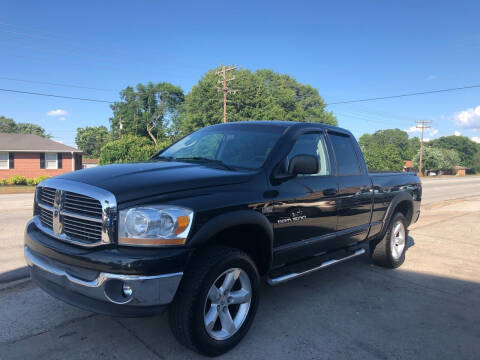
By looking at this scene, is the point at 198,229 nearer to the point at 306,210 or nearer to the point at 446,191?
the point at 306,210

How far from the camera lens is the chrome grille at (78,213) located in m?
2.60

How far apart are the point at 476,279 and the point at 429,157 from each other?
241 ft

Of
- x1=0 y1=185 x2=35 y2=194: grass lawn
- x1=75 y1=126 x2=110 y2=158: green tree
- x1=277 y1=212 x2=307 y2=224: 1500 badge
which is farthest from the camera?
x1=75 y1=126 x2=110 y2=158: green tree

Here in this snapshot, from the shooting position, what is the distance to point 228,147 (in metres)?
3.99

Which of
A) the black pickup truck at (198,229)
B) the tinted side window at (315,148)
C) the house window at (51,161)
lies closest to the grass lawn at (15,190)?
the house window at (51,161)

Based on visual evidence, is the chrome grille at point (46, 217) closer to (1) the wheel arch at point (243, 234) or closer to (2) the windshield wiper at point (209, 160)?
(1) the wheel arch at point (243, 234)

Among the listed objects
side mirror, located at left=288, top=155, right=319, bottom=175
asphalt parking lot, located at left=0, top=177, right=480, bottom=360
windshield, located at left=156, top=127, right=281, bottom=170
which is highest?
windshield, located at left=156, top=127, right=281, bottom=170

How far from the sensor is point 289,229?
11.5 feet

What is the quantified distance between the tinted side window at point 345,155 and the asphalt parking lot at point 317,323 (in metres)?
1.44

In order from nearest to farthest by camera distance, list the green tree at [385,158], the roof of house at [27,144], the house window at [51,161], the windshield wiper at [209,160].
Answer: the windshield wiper at [209,160] → the roof of house at [27,144] → the house window at [51,161] → the green tree at [385,158]

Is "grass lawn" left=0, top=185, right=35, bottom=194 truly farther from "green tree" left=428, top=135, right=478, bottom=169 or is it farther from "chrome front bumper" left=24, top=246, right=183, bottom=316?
"green tree" left=428, top=135, right=478, bottom=169

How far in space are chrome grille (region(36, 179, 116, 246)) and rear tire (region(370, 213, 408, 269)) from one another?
160 inches

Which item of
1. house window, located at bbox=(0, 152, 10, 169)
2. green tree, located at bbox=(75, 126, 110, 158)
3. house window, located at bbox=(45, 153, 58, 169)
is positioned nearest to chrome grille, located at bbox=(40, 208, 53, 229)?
house window, located at bbox=(0, 152, 10, 169)

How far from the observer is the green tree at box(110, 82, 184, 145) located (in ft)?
193
